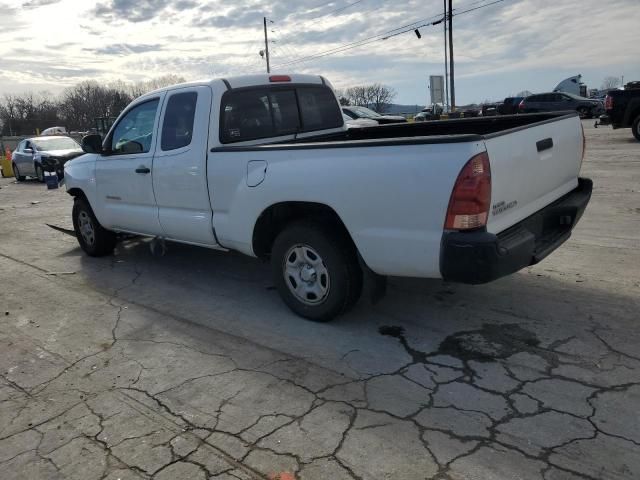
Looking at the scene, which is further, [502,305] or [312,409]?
[502,305]

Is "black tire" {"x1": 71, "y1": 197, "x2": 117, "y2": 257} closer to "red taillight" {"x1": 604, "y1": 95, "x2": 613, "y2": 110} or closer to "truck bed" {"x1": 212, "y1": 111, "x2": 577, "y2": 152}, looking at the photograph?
"truck bed" {"x1": 212, "y1": 111, "x2": 577, "y2": 152}

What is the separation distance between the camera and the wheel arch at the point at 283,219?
4.13m

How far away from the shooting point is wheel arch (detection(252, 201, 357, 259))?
4.13 m

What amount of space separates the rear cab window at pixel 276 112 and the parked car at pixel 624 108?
12.4 metres

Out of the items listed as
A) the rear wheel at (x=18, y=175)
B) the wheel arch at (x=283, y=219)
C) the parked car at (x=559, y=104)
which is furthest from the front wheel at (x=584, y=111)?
the wheel arch at (x=283, y=219)

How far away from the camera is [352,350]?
3904 mm

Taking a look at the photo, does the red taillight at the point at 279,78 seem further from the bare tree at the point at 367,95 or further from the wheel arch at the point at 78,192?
the bare tree at the point at 367,95

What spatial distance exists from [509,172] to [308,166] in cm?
140

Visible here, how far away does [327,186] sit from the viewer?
12.6 feet

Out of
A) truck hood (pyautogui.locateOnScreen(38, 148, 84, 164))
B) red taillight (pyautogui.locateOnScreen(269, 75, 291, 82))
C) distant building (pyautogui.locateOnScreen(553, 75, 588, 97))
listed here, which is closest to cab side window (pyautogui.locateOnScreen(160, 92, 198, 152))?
red taillight (pyautogui.locateOnScreen(269, 75, 291, 82))

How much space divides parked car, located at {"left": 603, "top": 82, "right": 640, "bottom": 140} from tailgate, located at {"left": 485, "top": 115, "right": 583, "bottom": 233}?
12401 millimetres

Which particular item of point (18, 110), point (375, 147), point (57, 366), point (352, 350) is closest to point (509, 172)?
point (375, 147)

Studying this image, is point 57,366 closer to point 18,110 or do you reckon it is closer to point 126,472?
point 126,472

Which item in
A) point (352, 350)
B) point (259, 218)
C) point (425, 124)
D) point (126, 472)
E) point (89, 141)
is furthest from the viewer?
point (89, 141)
